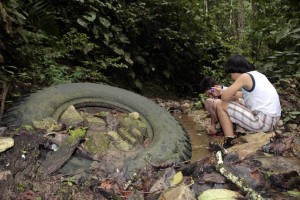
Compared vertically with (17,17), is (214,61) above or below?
below

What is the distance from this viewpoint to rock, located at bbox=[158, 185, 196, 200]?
2.26m

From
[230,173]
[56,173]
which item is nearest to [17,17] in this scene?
[56,173]

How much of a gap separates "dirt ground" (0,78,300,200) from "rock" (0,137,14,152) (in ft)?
0.13

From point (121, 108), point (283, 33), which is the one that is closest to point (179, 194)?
point (121, 108)

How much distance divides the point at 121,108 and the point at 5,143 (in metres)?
1.55

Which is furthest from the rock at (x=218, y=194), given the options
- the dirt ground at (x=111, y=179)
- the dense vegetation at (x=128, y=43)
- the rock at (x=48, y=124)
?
the dense vegetation at (x=128, y=43)

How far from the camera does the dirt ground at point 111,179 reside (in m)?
2.40

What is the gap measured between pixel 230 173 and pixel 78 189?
113 cm

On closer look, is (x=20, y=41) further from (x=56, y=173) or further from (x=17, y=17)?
(x=56, y=173)

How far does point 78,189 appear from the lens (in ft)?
8.25

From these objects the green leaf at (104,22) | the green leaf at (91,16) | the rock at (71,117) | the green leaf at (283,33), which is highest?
the green leaf at (91,16)

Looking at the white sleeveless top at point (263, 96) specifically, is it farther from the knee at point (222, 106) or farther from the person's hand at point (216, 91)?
the person's hand at point (216, 91)

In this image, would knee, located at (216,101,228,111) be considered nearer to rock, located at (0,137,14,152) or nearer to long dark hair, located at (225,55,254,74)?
long dark hair, located at (225,55,254,74)

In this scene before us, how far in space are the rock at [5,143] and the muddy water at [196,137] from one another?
1914 millimetres
